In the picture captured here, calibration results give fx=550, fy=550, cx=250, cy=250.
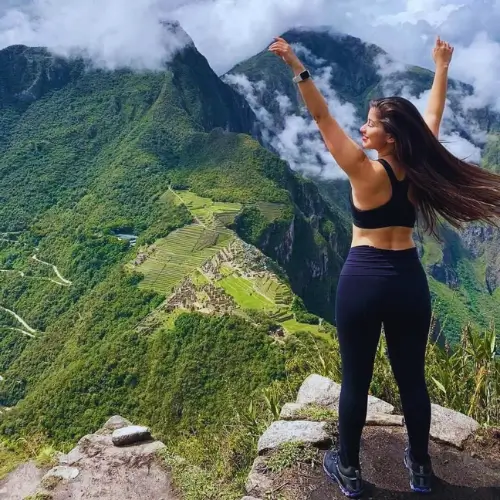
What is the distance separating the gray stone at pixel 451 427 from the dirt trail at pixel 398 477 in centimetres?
8

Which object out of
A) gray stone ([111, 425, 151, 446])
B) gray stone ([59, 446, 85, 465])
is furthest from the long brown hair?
gray stone ([59, 446, 85, 465])

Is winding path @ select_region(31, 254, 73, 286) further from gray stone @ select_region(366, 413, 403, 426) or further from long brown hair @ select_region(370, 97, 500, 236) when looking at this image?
long brown hair @ select_region(370, 97, 500, 236)

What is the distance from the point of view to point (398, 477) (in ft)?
12.7

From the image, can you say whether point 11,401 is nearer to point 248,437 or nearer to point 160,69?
point 248,437

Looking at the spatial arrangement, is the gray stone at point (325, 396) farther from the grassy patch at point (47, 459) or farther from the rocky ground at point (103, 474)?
the grassy patch at point (47, 459)

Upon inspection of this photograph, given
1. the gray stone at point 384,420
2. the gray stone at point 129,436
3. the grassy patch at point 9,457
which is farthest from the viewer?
the grassy patch at point 9,457

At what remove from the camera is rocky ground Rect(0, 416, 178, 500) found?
481 cm

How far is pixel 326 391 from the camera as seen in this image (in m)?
5.56

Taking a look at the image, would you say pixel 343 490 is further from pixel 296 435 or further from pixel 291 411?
pixel 291 411

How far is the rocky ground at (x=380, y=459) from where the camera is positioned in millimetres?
3752

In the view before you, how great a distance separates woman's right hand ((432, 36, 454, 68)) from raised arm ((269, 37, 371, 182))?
1.38 metres

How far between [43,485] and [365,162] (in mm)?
4094

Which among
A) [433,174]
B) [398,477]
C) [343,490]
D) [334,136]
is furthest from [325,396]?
[334,136]

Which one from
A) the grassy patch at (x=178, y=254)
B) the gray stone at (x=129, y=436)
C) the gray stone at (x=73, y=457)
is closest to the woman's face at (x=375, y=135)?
the gray stone at (x=129, y=436)
